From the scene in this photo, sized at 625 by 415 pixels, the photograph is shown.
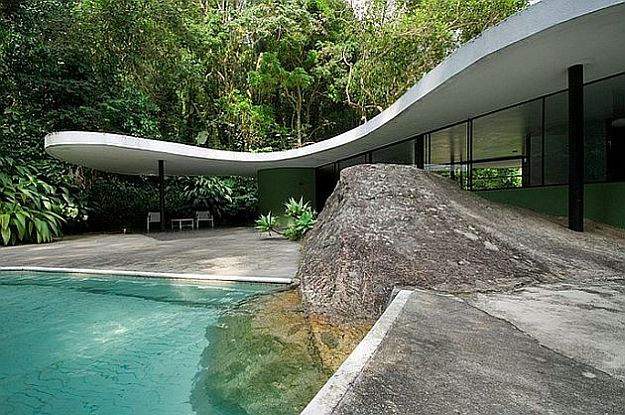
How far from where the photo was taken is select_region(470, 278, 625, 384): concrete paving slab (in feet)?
7.66

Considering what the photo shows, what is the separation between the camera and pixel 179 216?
63.3ft

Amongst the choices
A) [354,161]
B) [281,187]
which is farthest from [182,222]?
[354,161]

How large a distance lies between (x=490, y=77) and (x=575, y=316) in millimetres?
4558

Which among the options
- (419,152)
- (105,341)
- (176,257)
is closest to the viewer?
(105,341)

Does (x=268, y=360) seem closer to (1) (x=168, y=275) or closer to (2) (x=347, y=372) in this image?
(2) (x=347, y=372)

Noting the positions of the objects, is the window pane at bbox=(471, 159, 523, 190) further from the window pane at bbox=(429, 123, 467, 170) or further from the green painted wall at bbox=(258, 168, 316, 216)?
the green painted wall at bbox=(258, 168, 316, 216)

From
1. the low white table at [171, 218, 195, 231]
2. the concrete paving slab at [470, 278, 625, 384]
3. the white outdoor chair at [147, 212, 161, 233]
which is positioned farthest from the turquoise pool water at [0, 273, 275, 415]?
the low white table at [171, 218, 195, 231]

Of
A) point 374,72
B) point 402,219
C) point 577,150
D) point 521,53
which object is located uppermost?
point 374,72

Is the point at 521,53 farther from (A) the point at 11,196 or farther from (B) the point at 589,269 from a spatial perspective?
(A) the point at 11,196

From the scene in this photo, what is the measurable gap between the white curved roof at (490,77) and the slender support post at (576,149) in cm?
29

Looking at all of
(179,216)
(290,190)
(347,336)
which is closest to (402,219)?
(347,336)

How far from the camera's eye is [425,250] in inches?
183

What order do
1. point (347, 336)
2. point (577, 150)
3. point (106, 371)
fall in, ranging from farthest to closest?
point (577, 150), point (347, 336), point (106, 371)

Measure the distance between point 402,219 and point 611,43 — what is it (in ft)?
11.7
